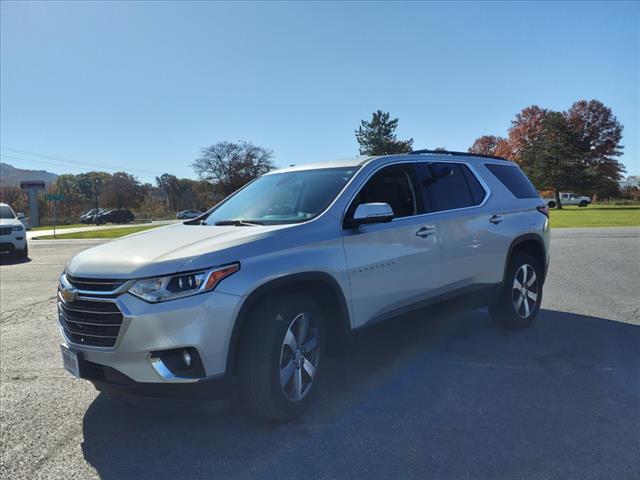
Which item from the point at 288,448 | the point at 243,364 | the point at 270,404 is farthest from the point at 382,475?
the point at 243,364

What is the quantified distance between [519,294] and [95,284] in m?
4.38

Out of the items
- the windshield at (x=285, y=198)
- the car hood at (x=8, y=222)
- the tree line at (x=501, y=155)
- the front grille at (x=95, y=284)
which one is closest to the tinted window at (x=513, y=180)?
the windshield at (x=285, y=198)

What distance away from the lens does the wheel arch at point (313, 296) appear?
2.96m

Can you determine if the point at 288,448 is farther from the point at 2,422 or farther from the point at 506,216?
the point at 506,216

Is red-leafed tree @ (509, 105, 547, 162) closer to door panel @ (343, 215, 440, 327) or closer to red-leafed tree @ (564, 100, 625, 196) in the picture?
red-leafed tree @ (564, 100, 625, 196)

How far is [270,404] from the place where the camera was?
3.10 metres

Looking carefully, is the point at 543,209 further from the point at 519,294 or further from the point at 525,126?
the point at 525,126

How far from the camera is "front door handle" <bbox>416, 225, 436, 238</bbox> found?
164 inches

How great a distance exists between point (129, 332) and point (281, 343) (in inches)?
35.5

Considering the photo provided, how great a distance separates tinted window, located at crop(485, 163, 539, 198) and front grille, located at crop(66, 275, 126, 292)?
4.14 m

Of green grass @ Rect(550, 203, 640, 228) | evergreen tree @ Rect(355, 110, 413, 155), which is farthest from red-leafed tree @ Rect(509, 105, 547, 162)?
green grass @ Rect(550, 203, 640, 228)

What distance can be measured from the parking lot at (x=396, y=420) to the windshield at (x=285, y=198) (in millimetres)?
1113

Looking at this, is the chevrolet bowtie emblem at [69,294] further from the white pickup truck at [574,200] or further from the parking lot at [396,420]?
the white pickup truck at [574,200]

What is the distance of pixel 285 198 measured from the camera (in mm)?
4250
